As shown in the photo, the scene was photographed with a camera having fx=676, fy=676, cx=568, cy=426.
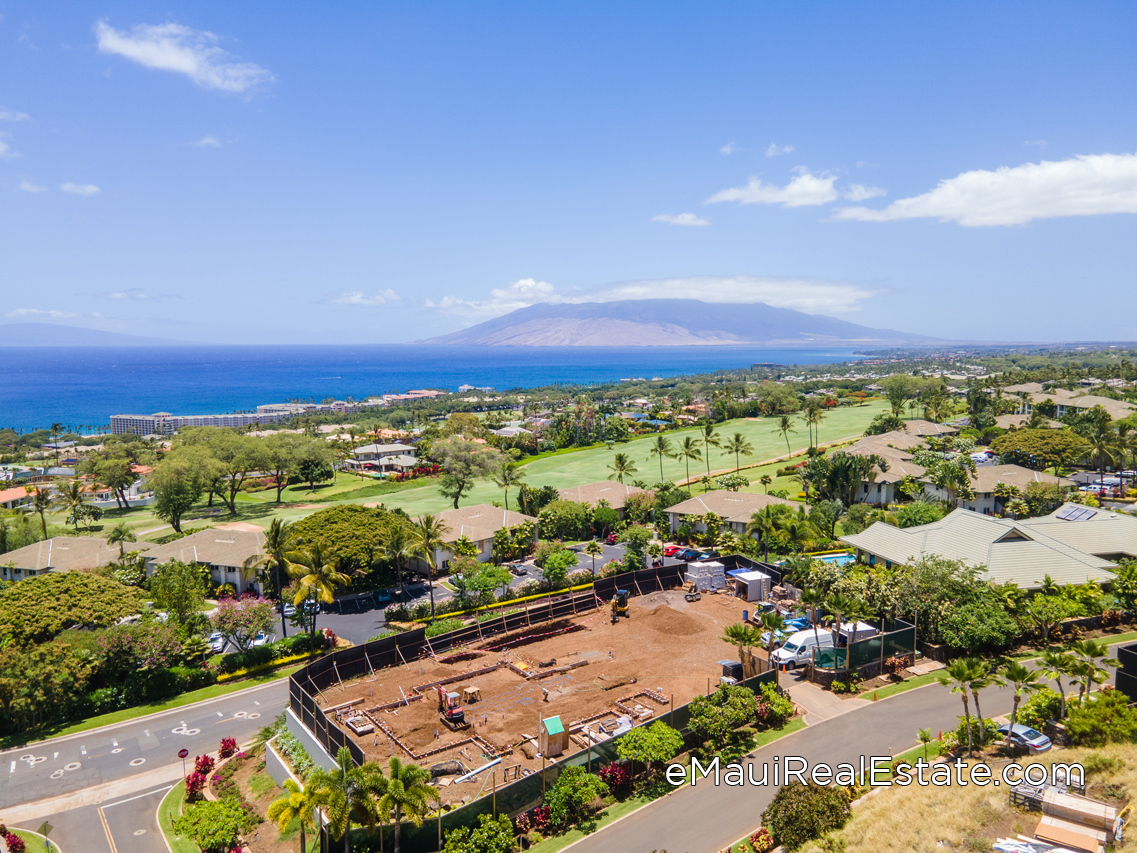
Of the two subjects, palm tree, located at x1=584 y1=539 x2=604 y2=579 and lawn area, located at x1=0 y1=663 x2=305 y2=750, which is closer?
lawn area, located at x1=0 y1=663 x2=305 y2=750

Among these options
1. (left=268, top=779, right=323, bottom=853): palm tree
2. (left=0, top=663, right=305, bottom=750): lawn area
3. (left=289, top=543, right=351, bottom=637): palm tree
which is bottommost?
(left=0, top=663, right=305, bottom=750): lawn area

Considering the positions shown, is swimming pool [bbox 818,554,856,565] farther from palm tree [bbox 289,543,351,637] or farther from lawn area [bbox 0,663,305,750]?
lawn area [bbox 0,663,305,750]

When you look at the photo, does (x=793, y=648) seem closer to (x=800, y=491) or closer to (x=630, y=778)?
(x=630, y=778)

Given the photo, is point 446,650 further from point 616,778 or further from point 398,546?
point 616,778

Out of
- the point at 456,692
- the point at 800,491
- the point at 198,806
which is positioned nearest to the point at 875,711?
the point at 456,692

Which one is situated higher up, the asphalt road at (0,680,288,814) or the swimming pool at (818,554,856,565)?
the swimming pool at (818,554,856,565)

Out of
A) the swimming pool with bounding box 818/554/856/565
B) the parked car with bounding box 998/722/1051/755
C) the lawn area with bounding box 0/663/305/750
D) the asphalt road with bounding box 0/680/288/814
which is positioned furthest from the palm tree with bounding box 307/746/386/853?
the swimming pool with bounding box 818/554/856/565
